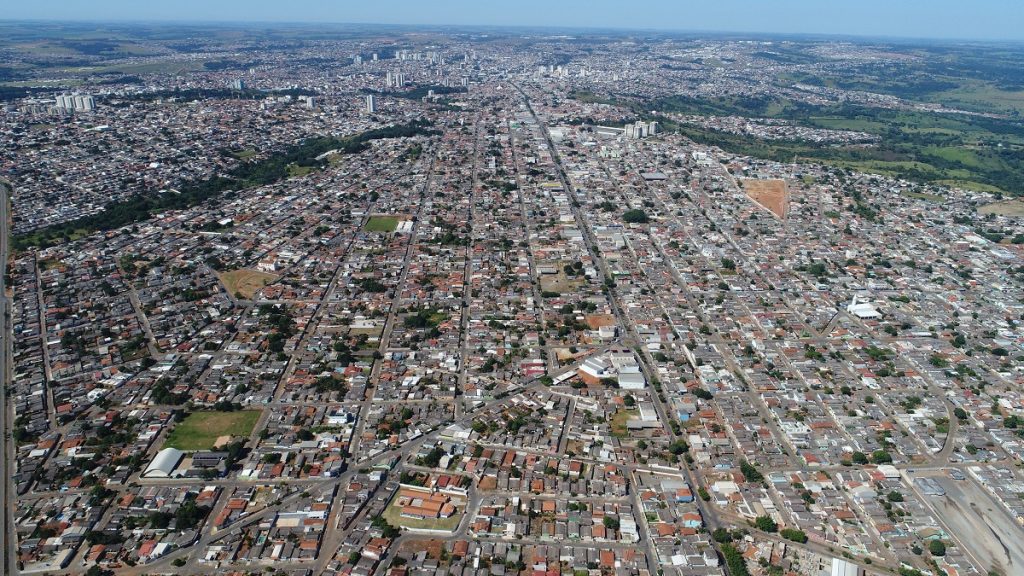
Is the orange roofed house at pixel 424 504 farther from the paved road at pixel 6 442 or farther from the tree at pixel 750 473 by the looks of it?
the paved road at pixel 6 442

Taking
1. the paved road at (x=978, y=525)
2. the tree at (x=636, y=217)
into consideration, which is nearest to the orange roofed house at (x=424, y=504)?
the paved road at (x=978, y=525)

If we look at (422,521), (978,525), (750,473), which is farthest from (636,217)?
(422,521)

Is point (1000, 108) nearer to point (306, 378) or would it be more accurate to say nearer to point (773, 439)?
point (773, 439)

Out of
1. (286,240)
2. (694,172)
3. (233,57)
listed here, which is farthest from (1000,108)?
(233,57)

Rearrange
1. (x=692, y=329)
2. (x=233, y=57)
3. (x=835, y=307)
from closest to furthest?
(x=692, y=329) < (x=835, y=307) < (x=233, y=57)

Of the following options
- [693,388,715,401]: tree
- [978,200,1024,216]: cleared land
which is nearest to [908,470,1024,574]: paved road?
[693,388,715,401]: tree

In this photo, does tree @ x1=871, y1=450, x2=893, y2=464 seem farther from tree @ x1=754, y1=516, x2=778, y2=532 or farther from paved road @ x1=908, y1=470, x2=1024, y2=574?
tree @ x1=754, y1=516, x2=778, y2=532
